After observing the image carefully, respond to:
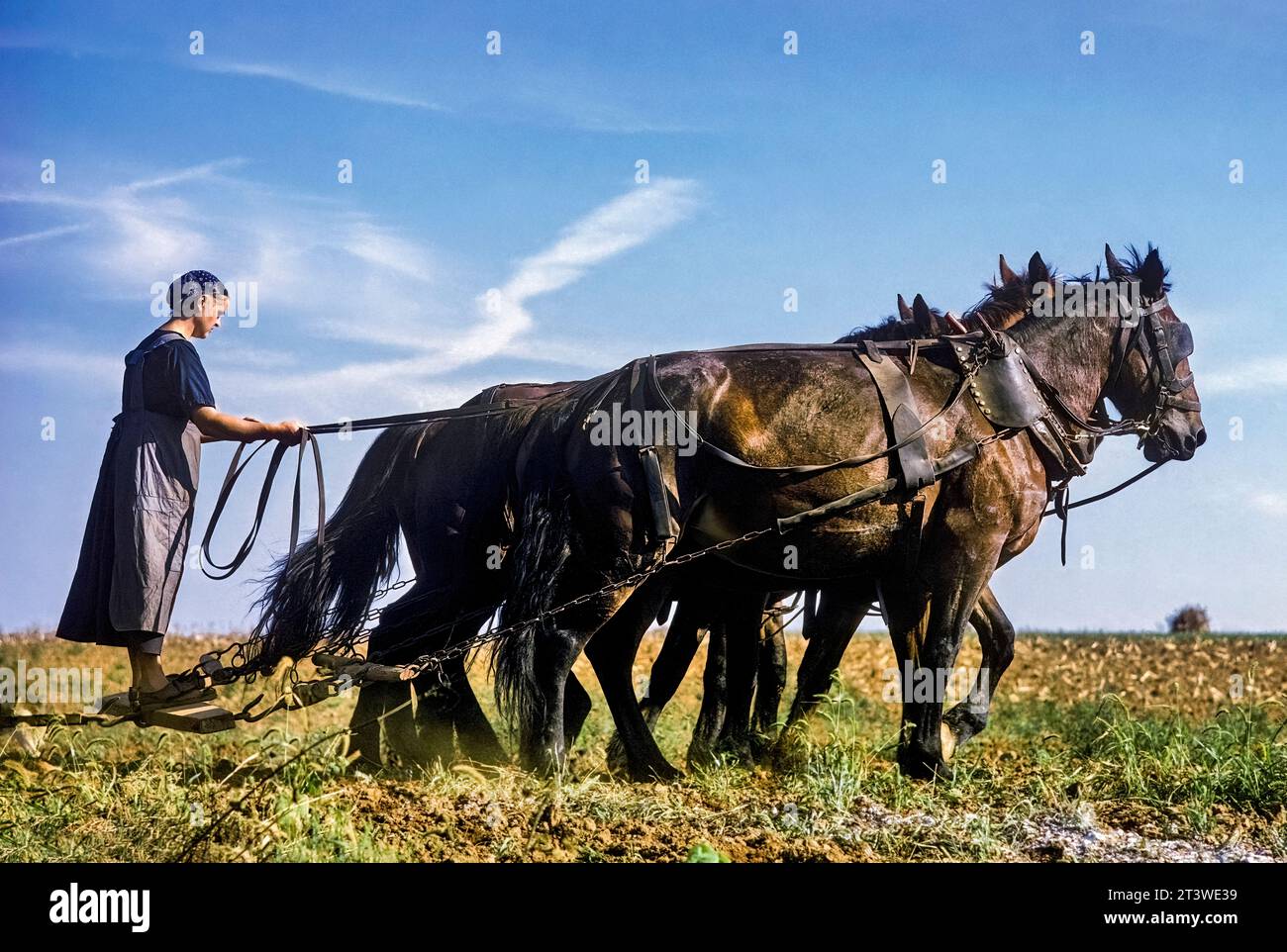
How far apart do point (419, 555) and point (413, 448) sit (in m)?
0.68

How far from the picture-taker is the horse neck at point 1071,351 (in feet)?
24.0

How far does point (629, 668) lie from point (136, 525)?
2759mm

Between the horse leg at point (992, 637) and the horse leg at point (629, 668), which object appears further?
the horse leg at point (992, 637)

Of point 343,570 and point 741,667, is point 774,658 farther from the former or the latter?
point 343,570

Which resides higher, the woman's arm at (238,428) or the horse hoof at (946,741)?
the woman's arm at (238,428)

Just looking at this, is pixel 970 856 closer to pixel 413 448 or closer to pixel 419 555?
pixel 419 555

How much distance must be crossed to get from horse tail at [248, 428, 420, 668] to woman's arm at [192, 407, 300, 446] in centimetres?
89

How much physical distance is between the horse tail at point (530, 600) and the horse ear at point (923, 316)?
2.37 meters

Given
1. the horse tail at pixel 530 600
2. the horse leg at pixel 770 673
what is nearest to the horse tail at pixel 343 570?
the horse tail at pixel 530 600

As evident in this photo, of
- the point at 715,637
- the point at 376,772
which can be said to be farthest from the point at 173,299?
the point at 715,637

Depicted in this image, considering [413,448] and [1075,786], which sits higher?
[413,448]

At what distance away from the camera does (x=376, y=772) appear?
22.5 feet
